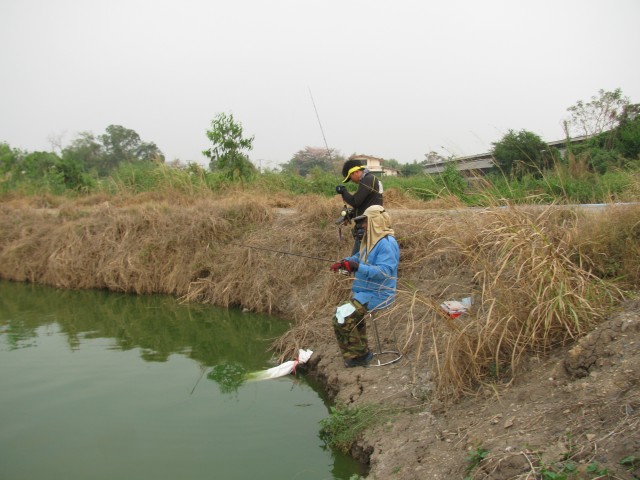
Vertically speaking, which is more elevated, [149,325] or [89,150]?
[89,150]

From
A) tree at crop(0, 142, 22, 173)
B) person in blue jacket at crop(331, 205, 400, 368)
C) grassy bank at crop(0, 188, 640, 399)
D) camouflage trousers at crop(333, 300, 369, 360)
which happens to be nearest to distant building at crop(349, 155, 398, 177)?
grassy bank at crop(0, 188, 640, 399)

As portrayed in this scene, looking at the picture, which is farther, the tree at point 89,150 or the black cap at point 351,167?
the tree at point 89,150

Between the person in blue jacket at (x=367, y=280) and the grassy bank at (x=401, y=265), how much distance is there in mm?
277

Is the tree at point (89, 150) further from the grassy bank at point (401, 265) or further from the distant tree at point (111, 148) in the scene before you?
the grassy bank at point (401, 265)

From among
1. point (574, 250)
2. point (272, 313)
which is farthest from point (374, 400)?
point (272, 313)

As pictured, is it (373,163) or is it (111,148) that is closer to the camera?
(373,163)

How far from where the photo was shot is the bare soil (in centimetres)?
251

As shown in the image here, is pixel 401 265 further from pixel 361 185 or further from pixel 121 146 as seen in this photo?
pixel 121 146

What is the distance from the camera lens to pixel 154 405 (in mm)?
4789

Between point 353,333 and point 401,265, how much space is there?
2.27 meters

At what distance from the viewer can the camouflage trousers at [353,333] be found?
15.3 ft

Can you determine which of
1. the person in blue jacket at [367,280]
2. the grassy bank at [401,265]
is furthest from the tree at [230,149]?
the person in blue jacket at [367,280]

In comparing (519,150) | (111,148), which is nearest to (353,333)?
(519,150)

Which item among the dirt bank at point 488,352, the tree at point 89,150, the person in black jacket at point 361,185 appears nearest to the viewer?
the dirt bank at point 488,352
